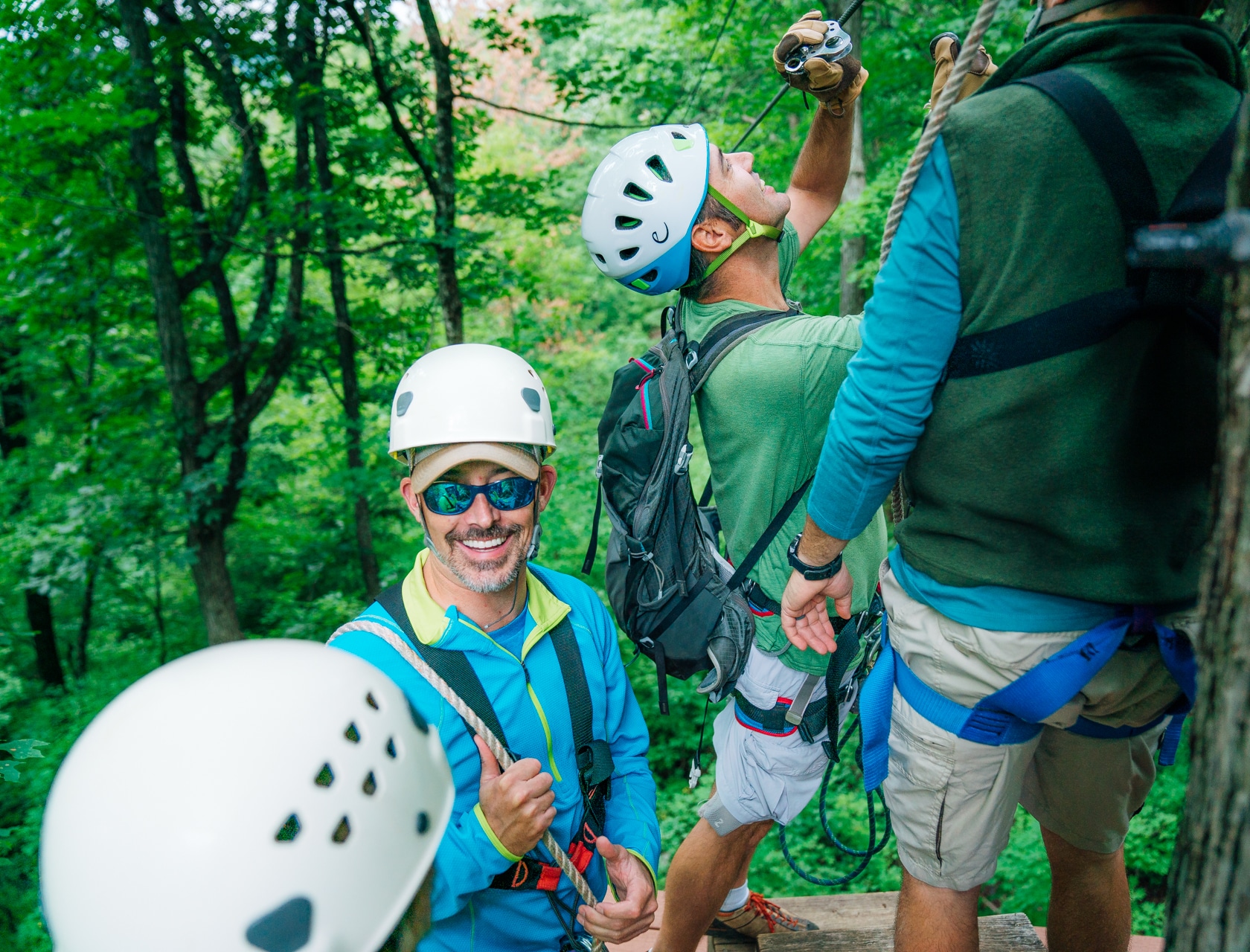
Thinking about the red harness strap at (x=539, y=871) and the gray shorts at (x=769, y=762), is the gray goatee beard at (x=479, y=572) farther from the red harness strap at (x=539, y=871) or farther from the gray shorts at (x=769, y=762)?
the gray shorts at (x=769, y=762)

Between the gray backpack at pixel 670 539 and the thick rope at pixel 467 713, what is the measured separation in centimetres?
65

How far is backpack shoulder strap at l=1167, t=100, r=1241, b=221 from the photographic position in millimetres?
1185

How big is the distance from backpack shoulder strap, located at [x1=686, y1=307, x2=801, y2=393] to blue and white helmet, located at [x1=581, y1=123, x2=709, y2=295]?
27 centimetres

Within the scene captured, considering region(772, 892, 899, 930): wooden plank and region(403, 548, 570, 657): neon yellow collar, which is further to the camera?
region(772, 892, 899, 930): wooden plank

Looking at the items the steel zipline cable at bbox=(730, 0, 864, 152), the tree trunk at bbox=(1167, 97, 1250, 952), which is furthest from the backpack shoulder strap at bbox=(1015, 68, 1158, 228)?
the steel zipline cable at bbox=(730, 0, 864, 152)

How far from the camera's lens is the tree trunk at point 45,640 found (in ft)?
29.8

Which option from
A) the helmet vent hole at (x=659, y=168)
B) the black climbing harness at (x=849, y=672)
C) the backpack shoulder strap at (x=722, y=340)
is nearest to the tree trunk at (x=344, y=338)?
the helmet vent hole at (x=659, y=168)

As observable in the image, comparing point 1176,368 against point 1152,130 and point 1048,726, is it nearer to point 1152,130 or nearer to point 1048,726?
point 1152,130

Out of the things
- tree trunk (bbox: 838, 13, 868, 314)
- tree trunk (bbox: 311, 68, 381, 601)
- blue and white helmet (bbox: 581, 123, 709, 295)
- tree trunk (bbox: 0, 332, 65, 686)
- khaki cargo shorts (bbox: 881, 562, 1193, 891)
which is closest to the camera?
khaki cargo shorts (bbox: 881, 562, 1193, 891)

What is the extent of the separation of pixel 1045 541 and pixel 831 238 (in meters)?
6.15

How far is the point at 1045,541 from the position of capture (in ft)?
4.64

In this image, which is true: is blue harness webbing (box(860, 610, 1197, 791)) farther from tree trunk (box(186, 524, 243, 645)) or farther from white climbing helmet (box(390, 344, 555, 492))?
tree trunk (box(186, 524, 243, 645))

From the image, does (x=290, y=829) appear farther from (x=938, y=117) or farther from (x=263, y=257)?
(x=263, y=257)

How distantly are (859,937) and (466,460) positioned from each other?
2.17 meters
